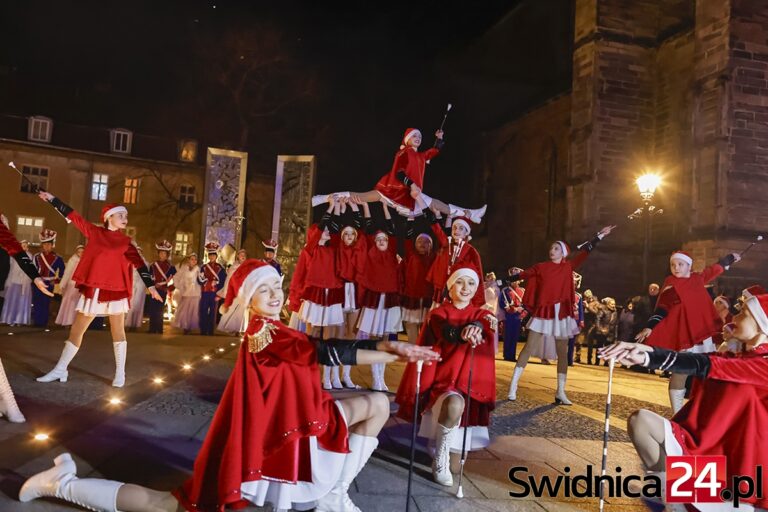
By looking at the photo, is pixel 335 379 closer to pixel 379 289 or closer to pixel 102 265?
pixel 379 289

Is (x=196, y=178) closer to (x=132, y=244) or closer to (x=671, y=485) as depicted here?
(x=132, y=244)

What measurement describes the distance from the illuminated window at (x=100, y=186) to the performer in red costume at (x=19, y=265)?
3469 centimetres

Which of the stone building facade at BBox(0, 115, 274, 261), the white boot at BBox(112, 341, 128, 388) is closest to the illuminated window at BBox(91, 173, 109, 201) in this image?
the stone building facade at BBox(0, 115, 274, 261)

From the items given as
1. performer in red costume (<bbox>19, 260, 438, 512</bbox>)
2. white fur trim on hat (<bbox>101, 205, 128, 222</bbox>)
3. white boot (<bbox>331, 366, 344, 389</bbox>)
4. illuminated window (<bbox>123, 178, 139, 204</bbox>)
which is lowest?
white boot (<bbox>331, 366, 344, 389</bbox>)

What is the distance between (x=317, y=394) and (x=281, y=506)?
631 millimetres

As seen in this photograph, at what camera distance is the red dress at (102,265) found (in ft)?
23.1

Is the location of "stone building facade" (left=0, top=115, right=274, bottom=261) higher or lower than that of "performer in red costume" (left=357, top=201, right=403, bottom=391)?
higher

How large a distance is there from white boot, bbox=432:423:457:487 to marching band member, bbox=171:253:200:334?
12928 millimetres

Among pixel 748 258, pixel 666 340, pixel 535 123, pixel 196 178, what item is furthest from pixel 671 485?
pixel 196 178

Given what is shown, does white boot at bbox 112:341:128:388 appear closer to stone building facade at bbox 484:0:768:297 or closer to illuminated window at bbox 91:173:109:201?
stone building facade at bbox 484:0:768:297

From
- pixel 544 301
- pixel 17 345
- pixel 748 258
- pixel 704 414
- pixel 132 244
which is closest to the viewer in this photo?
pixel 704 414

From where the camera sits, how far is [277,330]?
330 cm

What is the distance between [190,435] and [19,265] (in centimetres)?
245

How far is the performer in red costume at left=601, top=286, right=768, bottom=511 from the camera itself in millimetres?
3227
